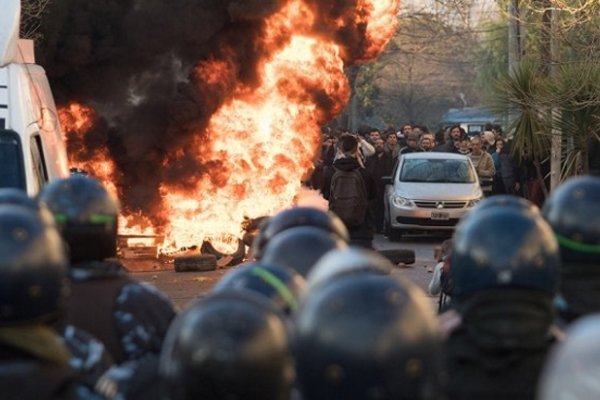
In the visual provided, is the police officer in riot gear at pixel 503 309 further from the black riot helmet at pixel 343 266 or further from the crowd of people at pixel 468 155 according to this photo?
the crowd of people at pixel 468 155

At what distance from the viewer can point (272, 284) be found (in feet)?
14.6

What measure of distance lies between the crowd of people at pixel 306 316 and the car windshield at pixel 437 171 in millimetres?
17265

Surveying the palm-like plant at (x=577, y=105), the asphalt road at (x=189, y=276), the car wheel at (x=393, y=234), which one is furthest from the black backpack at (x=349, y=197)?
the car wheel at (x=393, y=234)

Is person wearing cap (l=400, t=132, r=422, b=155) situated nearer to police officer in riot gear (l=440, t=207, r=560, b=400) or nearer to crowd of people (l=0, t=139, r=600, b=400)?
crowd of people (l=0, t=139, r=600, b=400)

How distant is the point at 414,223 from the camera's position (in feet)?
74.7

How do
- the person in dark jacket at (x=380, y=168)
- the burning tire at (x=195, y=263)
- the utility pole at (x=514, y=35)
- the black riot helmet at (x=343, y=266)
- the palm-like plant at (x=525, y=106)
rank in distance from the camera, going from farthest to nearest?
the utility pole at (x=514, y=35) < the person in dark jacket at (x=380, y=168) < the palm-like plant at (x=525, y=106) < the burning tire at (x=195, y=263) < the black riot helmet at (x=343, y=266)

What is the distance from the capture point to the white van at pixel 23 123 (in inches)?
442

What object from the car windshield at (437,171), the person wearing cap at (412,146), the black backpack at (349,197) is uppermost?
the black backpack at (349,197)

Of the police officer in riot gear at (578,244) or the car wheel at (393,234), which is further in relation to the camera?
the car wheel at (393,234)

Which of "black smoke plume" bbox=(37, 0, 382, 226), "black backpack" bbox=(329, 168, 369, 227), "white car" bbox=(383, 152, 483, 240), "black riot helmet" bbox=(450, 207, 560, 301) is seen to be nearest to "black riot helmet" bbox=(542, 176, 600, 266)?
"black riot helmet" bbox=(450, 207, 560, 301)

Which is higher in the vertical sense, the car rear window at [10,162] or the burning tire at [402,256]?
the car rear window at [10,162]

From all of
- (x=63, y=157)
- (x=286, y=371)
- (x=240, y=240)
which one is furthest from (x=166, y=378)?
(x=240, y=240)

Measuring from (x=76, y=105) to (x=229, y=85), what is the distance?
229 centimetres

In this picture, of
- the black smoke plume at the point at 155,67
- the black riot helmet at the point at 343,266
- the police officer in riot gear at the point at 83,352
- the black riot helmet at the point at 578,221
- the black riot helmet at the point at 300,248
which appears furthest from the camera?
the black smoke plume at the point at 155,67
